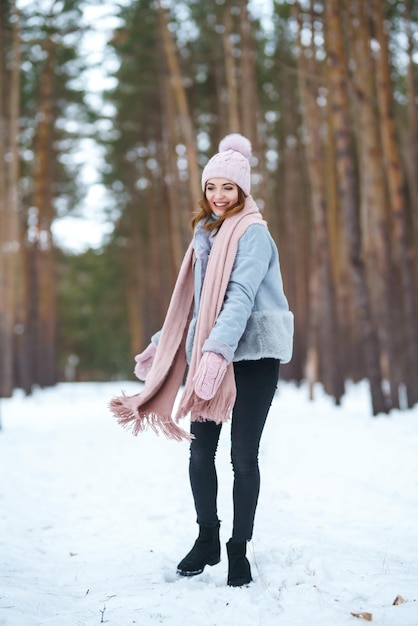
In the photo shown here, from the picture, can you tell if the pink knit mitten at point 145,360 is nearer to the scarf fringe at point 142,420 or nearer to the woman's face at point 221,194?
the scarf fringe at point 142,420

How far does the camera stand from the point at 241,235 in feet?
10.5

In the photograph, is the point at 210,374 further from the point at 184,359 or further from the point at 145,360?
Answer: the point at 145,360

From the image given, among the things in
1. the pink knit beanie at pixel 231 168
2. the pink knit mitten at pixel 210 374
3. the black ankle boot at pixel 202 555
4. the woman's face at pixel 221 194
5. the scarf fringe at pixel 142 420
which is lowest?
the black ankle boot at pixel 202 555

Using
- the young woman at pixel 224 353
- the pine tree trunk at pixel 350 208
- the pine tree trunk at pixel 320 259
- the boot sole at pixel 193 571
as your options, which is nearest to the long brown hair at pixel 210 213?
the young woman at pixel 224 353

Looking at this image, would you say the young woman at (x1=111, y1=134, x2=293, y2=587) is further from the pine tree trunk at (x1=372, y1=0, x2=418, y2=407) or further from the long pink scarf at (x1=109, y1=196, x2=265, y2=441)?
the pine tree trunk at (x1=372, y1=0, x2=418, y2=407)

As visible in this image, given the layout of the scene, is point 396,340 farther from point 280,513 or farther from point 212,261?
point 212,261

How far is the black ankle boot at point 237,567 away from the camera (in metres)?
3.13

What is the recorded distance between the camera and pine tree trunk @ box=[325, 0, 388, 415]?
957cm

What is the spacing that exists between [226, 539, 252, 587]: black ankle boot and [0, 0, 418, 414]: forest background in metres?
6.76

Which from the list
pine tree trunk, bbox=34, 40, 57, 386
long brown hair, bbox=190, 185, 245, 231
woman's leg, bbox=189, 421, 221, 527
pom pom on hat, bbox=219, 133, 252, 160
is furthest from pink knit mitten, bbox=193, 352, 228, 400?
pine tree trunk, bbox=34, 40, 57, 386

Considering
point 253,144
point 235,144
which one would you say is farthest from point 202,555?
point 253,144

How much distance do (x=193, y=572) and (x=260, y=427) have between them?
85cm

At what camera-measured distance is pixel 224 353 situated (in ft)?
9.57

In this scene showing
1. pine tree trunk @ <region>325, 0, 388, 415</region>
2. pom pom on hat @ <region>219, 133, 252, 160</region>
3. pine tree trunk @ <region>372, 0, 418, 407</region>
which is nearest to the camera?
pom pom on hat @ <region>219, 133, 252, 160</region>
